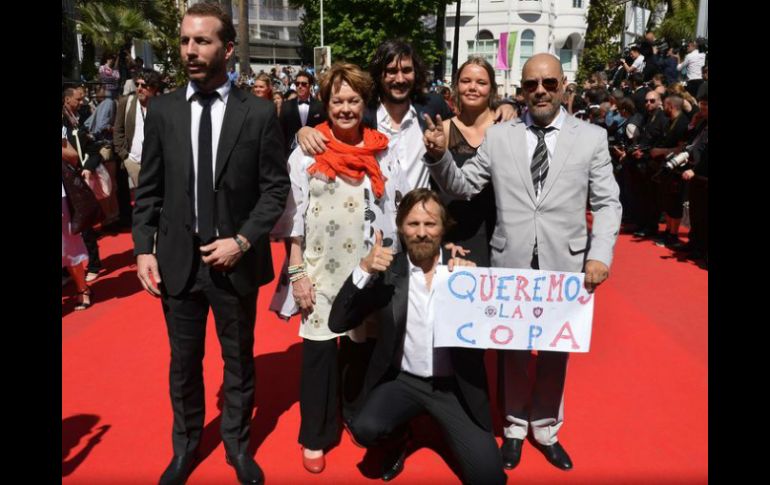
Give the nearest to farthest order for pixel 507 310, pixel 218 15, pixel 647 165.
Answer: pixel 218 15 → pixel 507 310 → pixel 647 165

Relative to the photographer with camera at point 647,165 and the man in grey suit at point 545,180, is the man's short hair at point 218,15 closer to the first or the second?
the man in grey suit at point 545,180

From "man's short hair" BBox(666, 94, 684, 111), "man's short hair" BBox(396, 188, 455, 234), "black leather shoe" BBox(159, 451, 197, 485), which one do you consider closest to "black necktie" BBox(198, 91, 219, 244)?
"man's short hair" BBox(396, 188, 455, 234)

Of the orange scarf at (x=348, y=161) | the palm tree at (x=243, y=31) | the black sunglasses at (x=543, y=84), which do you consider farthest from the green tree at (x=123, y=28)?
the black sunglasses at (x=543, y=84)

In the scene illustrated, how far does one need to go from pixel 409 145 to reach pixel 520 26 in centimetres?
4518

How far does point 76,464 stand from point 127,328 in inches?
83.8

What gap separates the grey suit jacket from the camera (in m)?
2.98

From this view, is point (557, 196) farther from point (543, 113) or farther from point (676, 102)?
point (676, 102)

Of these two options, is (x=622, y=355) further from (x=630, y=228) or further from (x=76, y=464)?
(x=630, y=228)

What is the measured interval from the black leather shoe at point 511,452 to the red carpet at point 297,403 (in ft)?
0.18

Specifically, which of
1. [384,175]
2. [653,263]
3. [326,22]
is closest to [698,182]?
[653,263]

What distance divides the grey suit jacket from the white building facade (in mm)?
42040

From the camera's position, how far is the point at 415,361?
3.18 meters

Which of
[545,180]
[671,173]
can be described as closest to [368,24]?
[671,173]

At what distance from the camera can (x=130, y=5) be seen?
68.5ft
